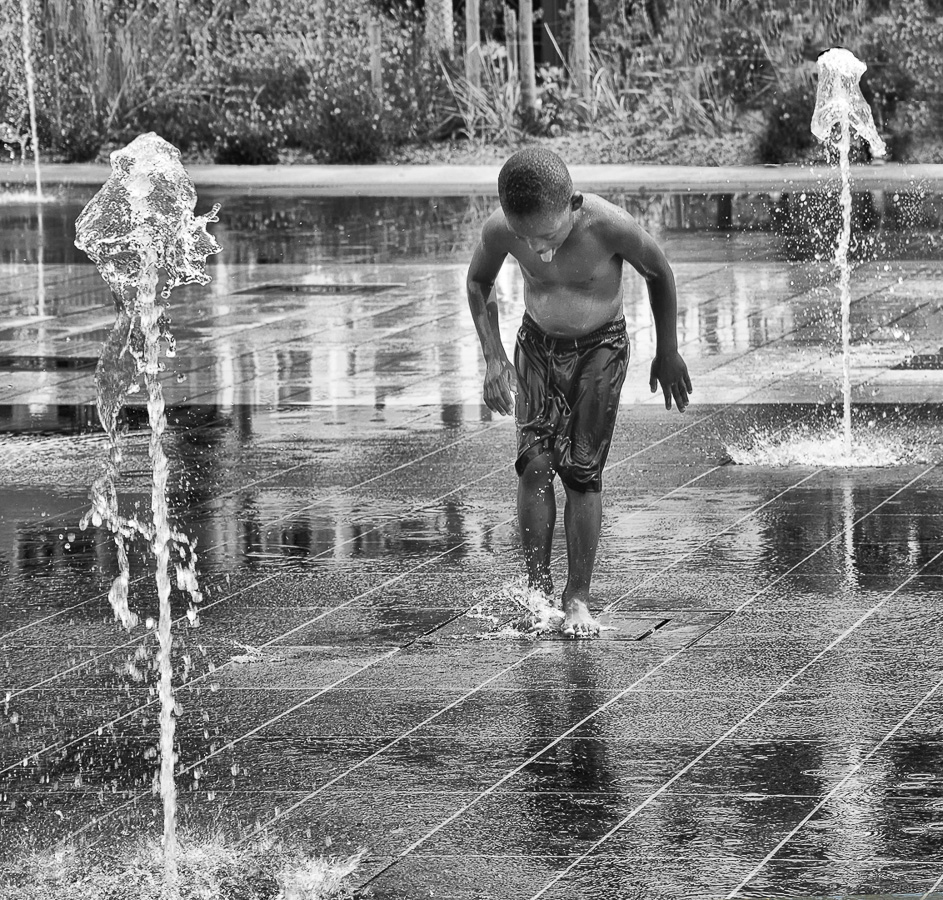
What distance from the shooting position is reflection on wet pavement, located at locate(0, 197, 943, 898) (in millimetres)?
4832

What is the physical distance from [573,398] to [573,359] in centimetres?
12

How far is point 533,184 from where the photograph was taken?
19.7 ft

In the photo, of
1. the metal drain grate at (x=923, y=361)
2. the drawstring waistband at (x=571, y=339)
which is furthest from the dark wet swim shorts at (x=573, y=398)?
the metal drain grate at (x=923, y=361)

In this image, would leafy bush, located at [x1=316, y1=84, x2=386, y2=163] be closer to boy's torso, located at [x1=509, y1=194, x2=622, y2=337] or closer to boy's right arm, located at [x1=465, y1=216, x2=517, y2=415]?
boy's right arm, located at [x1=465, y1=216, x2=517, y2=415]

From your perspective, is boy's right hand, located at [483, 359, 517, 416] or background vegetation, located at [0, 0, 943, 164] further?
background vegetation, located at [0, 0, 943, 164]

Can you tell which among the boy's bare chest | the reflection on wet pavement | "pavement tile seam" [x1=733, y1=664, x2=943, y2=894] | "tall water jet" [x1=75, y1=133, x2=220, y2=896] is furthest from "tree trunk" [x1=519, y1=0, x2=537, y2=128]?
"pavement tile seam" [x1=733, y1=664, x2=943, y2=894]

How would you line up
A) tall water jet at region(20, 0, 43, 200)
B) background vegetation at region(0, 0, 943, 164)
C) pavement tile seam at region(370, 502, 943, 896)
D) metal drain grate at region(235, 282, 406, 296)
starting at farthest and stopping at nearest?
tall water jet at region(20, 0, 43, 200) < background vegetation at region(0, 0, 943, 164) < metal drain grate at region(235, 282, 406, 296) < pavement tile seam at region(370, 502, 943, 896)

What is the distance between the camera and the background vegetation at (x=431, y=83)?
25156mm

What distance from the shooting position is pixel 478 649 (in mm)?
6340

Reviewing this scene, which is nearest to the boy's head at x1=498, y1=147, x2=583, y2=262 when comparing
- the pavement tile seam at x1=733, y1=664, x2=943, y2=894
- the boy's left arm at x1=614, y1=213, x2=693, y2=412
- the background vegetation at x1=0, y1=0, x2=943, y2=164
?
the boy's left arm at x1=614, y1=213, x2=693, y2=412

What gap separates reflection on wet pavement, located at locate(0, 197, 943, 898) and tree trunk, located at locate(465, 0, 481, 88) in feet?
50.1

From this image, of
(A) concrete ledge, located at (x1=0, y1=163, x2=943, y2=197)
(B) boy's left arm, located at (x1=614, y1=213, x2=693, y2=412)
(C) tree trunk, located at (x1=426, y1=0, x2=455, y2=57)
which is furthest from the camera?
(C) tree trunk, located at (x1=426, y1=0, x2=455, y2=57)

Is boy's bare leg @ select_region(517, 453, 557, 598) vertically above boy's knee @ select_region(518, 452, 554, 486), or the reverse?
boy's knee @ select_region(518, 452, 554, 486)

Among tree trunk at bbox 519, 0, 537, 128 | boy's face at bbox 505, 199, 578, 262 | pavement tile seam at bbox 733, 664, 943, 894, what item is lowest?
pavement tile seam at bbox 733, 664, 943, 894
